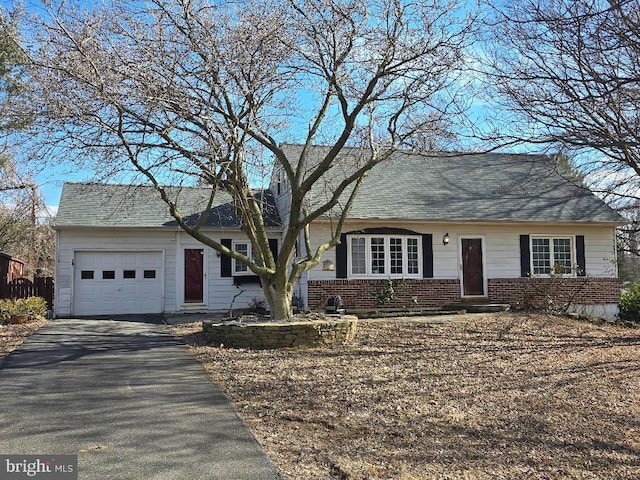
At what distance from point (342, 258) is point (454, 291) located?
3.53m

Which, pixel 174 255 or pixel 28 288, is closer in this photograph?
pixel 174 255

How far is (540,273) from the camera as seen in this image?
16.5 meters

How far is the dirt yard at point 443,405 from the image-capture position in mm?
4727

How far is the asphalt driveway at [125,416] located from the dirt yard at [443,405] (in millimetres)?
343

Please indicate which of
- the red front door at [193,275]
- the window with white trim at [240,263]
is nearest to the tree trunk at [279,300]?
the window with white trim at [240,263]

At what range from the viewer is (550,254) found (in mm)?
16688

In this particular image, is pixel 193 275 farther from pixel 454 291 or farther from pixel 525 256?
pixel 525 256

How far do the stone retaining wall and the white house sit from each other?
187 inches

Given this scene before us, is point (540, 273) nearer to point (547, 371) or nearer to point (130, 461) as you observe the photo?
point (547, 371)

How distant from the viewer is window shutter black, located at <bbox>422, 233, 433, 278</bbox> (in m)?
15.9

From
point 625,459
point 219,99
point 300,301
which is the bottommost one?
point 625,459

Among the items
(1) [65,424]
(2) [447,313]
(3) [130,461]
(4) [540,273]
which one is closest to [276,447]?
(3) [130,461]

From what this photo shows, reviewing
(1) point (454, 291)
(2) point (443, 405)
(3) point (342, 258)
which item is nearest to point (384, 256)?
(3) point (342, 258)

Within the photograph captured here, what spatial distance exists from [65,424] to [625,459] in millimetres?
5400
